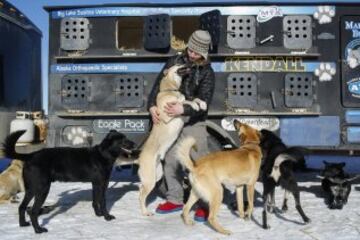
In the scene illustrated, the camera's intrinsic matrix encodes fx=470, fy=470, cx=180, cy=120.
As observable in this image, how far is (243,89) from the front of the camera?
6004 mm

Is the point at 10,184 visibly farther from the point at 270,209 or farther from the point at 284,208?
the point at 284,208

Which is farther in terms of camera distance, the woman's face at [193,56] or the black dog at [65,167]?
the woman's face at [193,56]

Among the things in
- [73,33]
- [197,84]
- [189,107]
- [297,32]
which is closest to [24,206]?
[189,107]

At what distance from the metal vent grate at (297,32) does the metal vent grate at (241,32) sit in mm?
422

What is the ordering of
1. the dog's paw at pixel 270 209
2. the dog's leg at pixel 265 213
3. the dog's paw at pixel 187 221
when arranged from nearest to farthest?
the dog's leg at pixel 265 213, the dog's paw at pixel 187 221, the dog's paw at pixel 270 209

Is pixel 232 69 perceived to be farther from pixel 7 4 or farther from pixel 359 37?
pixel 7 4

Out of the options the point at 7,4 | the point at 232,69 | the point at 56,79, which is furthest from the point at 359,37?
the point at 7,4

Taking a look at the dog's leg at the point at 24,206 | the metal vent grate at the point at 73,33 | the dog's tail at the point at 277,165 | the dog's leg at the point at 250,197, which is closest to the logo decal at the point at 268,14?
the dog's tail at the point at 277,165

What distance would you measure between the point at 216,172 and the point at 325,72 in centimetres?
244

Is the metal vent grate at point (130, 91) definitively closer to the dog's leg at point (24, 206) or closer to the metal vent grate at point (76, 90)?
the metal vent grate at point (76, 90)

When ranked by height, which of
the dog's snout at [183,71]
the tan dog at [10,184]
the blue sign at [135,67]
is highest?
the blue sign at [135,67]

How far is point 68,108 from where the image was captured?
6129 mm

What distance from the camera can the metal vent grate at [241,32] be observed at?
5984 millimetres

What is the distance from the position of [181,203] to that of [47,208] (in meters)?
1.54
